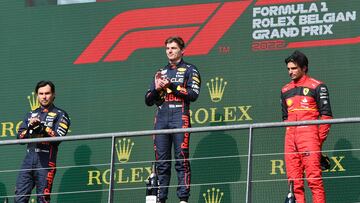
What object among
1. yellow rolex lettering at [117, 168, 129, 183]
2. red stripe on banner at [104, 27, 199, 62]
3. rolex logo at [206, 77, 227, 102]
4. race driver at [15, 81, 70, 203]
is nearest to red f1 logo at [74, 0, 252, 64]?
red stripe on banner at [104, 27, 199, 62]

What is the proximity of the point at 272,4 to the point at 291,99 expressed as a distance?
4.50 ft

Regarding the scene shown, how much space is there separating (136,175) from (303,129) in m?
1.89

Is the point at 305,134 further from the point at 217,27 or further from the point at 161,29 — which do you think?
the point at 161,29

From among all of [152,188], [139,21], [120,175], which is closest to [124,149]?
[120,175]

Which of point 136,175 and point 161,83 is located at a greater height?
point 161,83

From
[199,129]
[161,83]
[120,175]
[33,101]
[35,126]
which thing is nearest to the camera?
[199,129]

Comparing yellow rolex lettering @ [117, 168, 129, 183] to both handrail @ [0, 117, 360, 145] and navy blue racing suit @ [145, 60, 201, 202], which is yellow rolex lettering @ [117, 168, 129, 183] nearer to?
navy blue racing suit @ [145, 60, 201, 202]

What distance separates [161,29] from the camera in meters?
9.65

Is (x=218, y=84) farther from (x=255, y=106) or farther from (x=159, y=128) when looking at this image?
(x=159, y=128)

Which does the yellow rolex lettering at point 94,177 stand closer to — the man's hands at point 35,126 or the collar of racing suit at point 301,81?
the man's hands at point 35,126

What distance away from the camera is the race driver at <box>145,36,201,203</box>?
802 centimetres

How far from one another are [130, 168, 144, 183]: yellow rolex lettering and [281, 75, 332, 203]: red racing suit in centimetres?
158

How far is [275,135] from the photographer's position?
871 centimetres

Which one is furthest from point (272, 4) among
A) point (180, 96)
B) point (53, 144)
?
point (53, 144)
